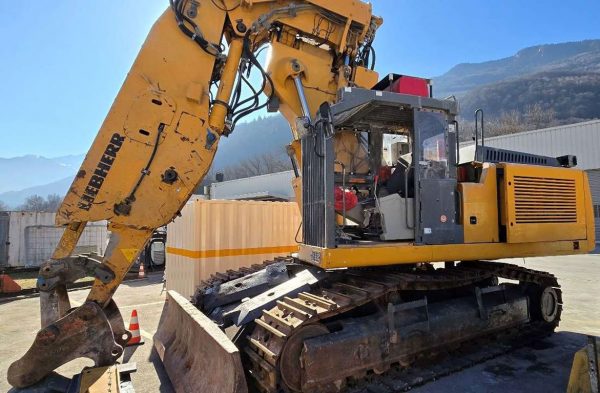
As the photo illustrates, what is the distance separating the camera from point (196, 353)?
14.7ft

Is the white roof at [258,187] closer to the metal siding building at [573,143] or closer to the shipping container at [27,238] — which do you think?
the metal siding building at [573,143]

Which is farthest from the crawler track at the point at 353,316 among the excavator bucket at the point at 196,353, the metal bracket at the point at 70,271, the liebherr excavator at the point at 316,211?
the metal bracket at the point at 70,271

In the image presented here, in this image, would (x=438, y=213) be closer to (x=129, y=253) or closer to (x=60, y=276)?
(x=129, y=253)

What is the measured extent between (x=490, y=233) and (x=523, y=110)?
11219cm

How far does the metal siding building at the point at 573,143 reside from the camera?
20.9 meters

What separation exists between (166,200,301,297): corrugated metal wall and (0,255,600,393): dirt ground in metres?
1.09

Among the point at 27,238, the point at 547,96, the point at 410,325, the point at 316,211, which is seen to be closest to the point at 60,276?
the point at 316,211

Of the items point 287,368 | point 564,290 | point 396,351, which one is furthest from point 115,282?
point 564,290

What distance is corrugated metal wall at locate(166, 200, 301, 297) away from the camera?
28.9 ft

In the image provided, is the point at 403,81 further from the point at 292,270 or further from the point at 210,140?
the point at 292,270

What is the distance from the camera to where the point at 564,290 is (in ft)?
33.1

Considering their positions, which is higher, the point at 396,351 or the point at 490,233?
the point at 490,233

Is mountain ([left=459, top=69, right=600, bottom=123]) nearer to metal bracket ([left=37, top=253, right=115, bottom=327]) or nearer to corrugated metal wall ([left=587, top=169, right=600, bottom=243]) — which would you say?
corrugated metal wall ([left=587, top=169, right=600, bottom=243])

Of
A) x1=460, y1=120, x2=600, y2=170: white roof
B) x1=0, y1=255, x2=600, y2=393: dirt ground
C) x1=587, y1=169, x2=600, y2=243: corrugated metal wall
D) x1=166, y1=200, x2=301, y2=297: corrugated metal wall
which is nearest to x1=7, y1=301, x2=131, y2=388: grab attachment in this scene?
x1=0, y1=255, x2=600, y2=393: dirt ground
